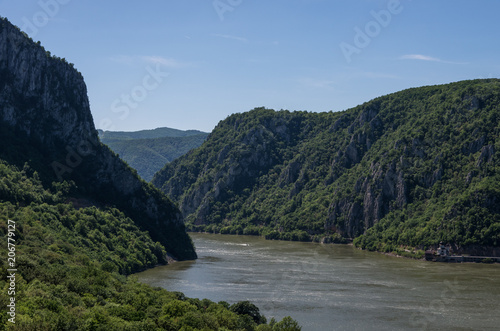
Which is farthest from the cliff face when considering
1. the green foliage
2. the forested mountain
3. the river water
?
the river water

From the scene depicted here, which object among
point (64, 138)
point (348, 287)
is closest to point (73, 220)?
point (64, 138)

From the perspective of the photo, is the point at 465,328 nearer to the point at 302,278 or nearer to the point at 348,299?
the point at 348,299

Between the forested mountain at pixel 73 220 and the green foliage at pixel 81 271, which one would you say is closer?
the green foliage at pixel 81 271

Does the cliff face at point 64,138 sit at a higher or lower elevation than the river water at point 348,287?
higher

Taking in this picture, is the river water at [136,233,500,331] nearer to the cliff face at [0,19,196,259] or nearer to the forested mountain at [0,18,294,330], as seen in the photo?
the forested mountain at [0,18,294,330]

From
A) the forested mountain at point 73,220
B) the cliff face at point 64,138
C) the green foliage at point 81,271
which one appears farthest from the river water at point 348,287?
the cliff face at point 64,138

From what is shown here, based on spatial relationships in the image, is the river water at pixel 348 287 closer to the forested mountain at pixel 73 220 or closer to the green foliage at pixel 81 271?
the green foliage at pixel 81 271

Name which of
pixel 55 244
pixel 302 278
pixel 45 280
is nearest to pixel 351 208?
pixel 302 278
